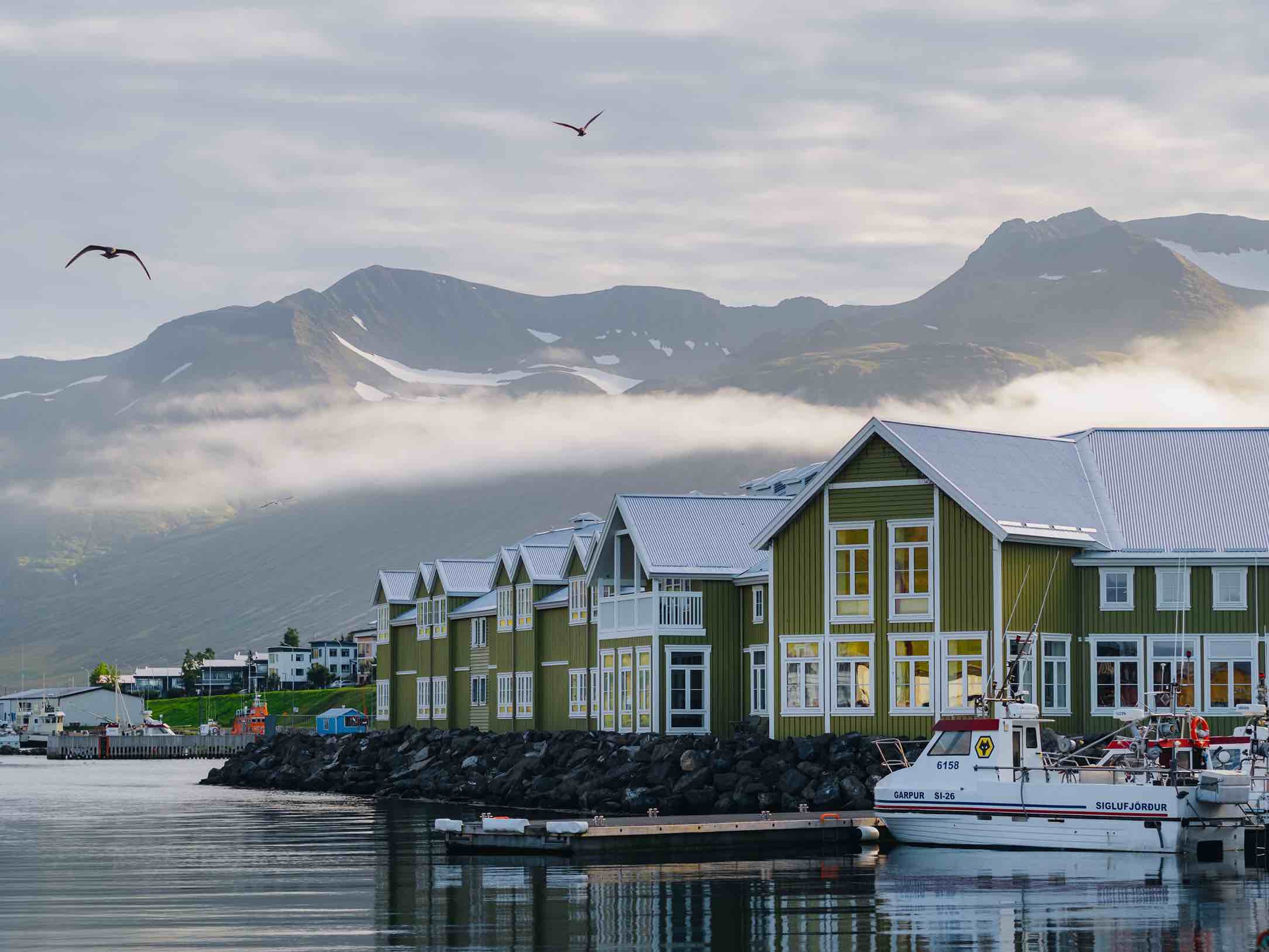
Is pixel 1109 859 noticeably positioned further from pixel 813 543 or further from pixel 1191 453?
pixel 1191 453

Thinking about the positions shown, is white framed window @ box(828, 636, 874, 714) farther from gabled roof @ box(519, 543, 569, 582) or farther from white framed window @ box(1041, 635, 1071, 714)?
gabled roof @ box(519, 543, 569, 582)

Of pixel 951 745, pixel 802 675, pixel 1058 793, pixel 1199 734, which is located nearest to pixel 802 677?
pixel 802 675

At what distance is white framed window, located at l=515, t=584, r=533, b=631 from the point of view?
81562mm

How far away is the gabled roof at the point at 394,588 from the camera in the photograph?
102 m

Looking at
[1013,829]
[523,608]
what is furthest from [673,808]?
[523,608]

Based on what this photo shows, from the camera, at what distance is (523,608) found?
82562mm

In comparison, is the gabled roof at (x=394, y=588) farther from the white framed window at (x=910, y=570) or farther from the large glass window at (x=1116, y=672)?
the large glass window at (x=1116, y=672)

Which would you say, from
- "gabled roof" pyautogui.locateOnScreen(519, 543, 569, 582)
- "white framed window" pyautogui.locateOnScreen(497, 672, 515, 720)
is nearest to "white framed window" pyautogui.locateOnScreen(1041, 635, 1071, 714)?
"gabled roof" pyautogui.locateOnScreen(519, 543, 569, 582)

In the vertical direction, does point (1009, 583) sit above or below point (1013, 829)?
above

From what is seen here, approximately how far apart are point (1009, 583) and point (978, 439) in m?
6.31

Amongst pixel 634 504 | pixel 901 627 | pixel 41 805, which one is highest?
pixel 634 504

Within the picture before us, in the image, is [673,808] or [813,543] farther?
[813,543]

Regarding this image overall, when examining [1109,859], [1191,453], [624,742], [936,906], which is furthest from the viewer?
[624,742]

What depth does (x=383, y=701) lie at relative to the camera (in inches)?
4050
